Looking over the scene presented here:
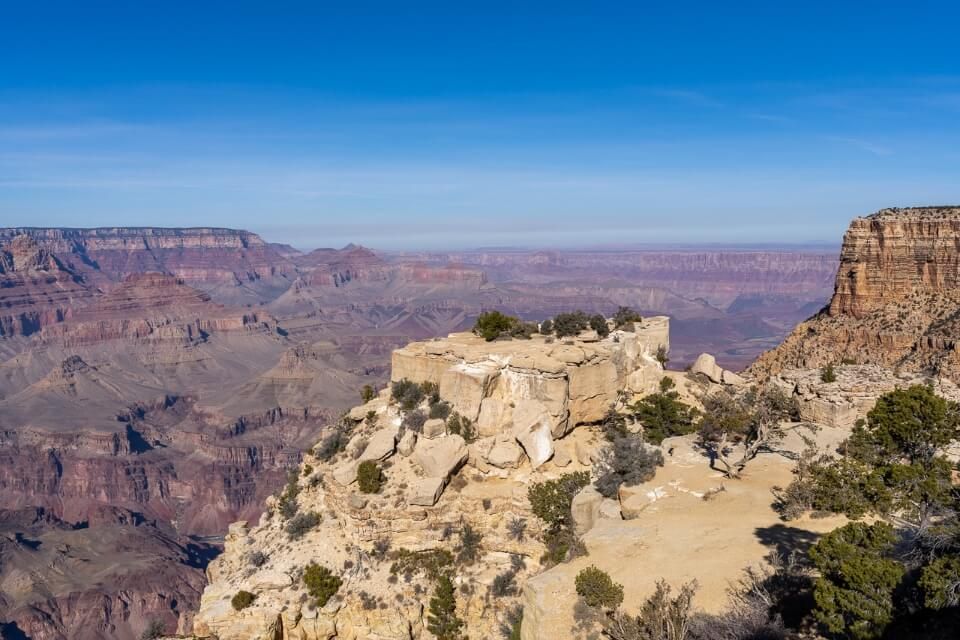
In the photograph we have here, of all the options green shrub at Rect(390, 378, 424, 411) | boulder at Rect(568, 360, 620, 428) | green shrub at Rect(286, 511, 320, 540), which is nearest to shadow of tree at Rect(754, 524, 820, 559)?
boulder at Rect(568, 360, 620, 428)

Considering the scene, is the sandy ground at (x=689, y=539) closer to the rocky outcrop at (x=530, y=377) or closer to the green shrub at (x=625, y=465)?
the green shrub at (x=625, y=465)

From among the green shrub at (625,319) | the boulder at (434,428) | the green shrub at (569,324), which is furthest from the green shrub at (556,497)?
the green shrub at (625,319)

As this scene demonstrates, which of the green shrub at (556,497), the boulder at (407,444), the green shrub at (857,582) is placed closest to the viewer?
the green shrub at (857,582)

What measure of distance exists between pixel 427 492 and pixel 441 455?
169 centimetres

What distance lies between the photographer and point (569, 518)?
2161 cm

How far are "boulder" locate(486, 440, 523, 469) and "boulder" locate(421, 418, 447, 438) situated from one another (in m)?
2.59

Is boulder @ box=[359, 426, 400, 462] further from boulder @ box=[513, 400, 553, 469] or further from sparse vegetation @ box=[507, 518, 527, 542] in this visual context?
sparse vegetation @ box=[507, 518, 527, 542]

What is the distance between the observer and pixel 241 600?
69.9 ft

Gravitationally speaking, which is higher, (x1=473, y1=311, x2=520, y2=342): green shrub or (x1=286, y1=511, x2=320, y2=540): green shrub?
(x1=473, y1=311, x2=520, y2=342): green shrub

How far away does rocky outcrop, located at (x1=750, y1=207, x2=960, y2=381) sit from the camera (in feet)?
134

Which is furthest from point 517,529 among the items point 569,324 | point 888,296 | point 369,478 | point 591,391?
point 888,296

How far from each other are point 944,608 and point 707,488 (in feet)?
38.1

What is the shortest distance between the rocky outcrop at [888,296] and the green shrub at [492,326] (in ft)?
74.0

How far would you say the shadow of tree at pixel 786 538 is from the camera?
15980 mm
